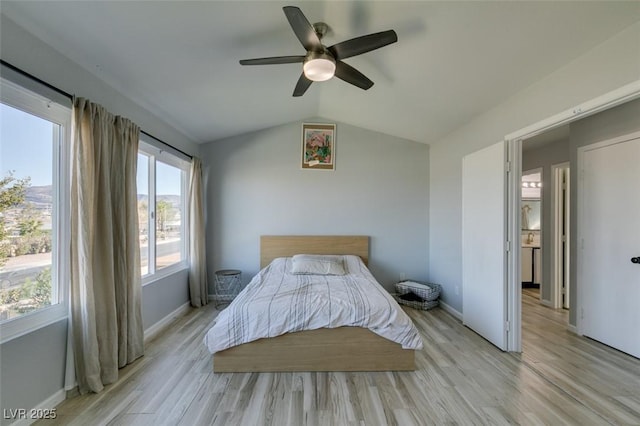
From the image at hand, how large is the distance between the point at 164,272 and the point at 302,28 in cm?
318

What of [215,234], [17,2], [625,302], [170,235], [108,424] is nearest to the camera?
[17,2]

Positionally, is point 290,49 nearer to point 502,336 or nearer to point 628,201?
point 502,336

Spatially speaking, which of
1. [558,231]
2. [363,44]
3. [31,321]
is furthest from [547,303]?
[31,321]

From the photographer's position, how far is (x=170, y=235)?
3.62 metres

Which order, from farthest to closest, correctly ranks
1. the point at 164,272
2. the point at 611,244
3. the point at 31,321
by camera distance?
1. the point at 164,272
2. the point at 611,244
3. the point at 31,321

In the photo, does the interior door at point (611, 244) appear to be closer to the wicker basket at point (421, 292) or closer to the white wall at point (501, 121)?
the white wall at point (501, 121)

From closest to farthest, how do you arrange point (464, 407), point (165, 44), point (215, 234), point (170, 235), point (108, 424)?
1. point (108, 424)
2. point (464, 407)
3. point (165, 44)
4. point (170, 235)
5. point (215, 234)

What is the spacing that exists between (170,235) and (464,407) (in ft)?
11.9

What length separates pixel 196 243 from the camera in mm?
3947

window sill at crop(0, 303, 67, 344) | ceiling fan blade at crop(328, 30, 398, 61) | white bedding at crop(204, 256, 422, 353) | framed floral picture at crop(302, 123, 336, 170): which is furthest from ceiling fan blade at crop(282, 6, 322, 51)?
framed floral picture at crop(302, 123, 336, 170)

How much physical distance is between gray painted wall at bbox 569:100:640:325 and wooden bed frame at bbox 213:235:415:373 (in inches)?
94.9

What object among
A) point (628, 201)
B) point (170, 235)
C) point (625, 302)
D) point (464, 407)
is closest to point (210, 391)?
point (464, 407)

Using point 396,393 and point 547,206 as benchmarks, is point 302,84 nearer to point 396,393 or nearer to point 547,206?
point 396,393

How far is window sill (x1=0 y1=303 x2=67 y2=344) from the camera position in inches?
63.3
